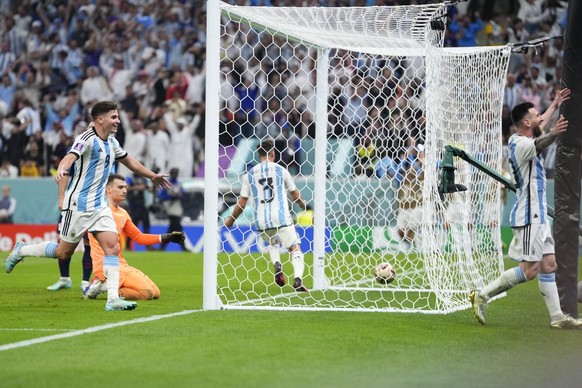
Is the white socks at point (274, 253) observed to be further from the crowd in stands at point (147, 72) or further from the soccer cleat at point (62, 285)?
the crowd in stands at point (147, 72)

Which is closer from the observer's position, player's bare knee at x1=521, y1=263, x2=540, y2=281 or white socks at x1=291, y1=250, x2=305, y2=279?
player's bare knee at x1=521, y1=263, x2=540, y2=281

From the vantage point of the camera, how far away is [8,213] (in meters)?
24.6

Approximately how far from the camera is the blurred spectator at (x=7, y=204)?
24.5 meters

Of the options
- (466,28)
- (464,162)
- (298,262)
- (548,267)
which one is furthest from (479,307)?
(466,28)

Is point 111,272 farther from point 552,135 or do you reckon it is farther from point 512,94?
point 512,94

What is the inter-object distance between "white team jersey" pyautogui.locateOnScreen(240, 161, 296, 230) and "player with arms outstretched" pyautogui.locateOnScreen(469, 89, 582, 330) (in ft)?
15.4

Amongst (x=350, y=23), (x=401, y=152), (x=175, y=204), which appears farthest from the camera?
(x=175, y=204)

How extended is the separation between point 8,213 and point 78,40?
6.14 m

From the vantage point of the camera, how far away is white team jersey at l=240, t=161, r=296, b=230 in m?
13.8

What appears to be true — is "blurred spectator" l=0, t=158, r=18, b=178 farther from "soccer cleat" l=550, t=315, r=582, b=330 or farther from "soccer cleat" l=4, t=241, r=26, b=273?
"soccer cleat" l=550, t=315, r=582, b=330

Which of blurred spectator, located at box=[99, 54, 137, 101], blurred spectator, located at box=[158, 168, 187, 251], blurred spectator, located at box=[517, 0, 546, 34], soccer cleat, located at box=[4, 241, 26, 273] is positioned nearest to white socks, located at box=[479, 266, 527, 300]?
soccer cleat, located at box=[4, 241, 26, 273]

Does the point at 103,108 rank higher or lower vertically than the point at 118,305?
higher

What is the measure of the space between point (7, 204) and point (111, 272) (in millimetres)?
14752

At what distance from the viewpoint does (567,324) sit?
30.6 ft
